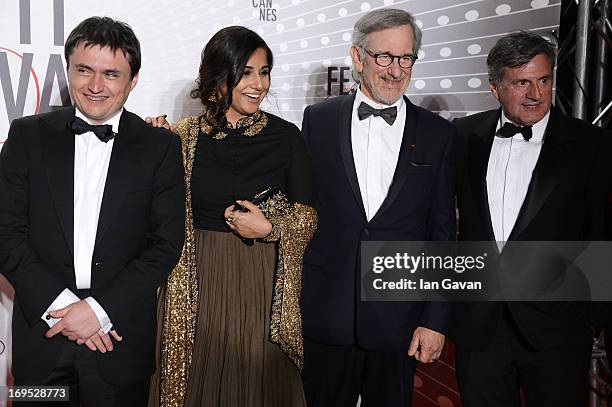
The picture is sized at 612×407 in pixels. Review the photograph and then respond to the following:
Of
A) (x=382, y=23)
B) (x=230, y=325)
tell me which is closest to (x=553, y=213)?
(x=382, y=23)

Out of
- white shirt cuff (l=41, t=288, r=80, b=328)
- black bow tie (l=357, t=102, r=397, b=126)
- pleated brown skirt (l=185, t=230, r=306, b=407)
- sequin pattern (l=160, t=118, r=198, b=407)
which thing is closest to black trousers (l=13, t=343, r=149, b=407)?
white shirt cuff (l=41, t=288, r=80, b=328)

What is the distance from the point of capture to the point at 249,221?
2.34m

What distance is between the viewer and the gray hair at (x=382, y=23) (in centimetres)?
254

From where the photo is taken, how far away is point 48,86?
3.04 m

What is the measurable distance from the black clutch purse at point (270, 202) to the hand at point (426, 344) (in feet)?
2.35

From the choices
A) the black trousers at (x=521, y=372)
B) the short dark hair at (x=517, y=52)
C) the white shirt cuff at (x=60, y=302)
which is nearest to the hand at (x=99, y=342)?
the white shirt cuff at (x=60, y=302)

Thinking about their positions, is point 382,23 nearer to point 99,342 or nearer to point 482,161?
point 482,161

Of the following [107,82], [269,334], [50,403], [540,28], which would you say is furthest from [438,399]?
[107,82]

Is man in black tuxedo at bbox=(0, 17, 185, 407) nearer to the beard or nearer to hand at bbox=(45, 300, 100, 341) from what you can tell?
hand at bbox=(45, 300, 100, 341)

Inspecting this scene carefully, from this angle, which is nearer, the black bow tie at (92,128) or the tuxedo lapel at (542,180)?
the black bow tie at (92,128)

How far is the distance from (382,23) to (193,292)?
1239 millimetres

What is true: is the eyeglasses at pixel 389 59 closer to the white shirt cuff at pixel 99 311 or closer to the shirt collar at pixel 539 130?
the shirt collar at pixel 539 130

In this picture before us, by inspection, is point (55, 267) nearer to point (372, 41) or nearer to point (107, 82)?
point (107, 82)

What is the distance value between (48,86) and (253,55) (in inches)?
46.6
